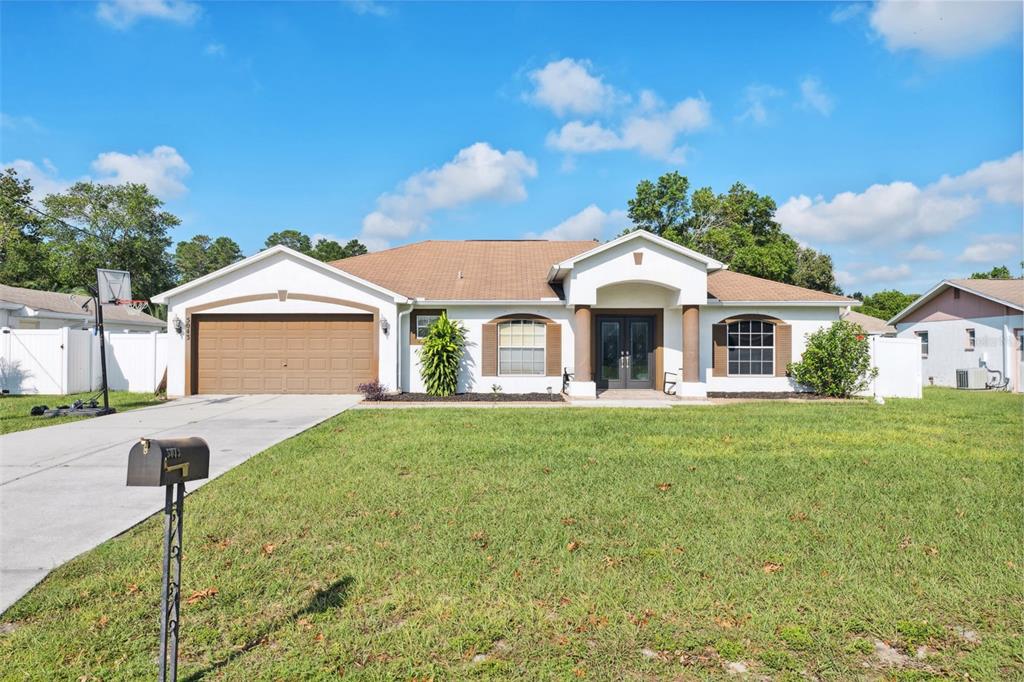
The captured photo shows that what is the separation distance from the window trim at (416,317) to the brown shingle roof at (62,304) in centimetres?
1434

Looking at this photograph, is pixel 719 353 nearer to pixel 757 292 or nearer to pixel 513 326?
pixel 757 292

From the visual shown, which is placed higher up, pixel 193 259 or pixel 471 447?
pixel 193 259

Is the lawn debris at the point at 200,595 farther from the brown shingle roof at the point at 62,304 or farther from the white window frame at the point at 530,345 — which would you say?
the brown shingle roof at the point at 62,304

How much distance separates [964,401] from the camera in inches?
634

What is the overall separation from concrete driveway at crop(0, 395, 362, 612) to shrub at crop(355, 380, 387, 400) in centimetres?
130

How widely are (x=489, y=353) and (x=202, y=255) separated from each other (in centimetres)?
7269

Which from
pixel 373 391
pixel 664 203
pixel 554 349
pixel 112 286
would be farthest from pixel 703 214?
pixel 112 286

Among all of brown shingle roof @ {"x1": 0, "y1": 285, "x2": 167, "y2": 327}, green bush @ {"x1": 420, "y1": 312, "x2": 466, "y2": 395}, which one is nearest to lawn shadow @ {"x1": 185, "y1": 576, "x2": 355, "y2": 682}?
green bush @ {"x1": 420, "y1": 312, "x2": 466, "y2": 395}

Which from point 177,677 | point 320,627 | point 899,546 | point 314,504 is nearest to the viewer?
point 177,677

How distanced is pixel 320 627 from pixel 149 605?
118 centimetres

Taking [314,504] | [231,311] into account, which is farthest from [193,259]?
[314,504]

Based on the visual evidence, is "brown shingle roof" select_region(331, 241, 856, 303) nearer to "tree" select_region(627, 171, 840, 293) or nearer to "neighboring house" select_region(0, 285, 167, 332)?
"neighboring house" select_region(0, 285, 167, 332)

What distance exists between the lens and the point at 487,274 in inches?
754

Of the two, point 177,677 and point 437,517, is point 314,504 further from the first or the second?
point 177,677
